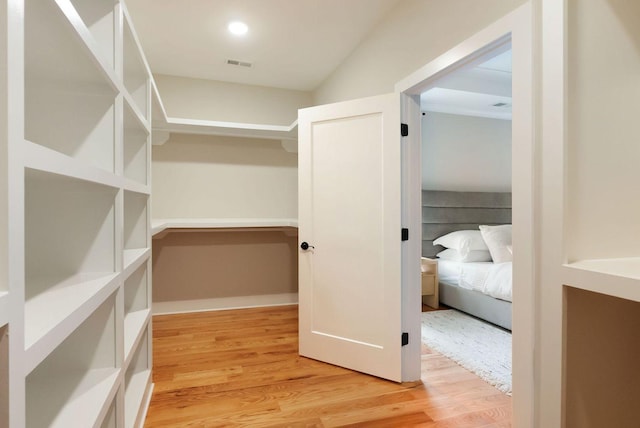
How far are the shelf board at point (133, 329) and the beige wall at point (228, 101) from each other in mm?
2323

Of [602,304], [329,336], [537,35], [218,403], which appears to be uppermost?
[537,35]

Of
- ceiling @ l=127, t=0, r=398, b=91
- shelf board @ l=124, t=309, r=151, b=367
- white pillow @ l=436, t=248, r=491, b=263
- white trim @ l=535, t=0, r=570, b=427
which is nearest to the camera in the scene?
white trim @ l=535, t=0, r=570, b=427

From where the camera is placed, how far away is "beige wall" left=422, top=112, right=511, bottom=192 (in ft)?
13.8

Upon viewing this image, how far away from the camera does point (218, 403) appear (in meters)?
1.91

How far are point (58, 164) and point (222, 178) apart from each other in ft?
9.59

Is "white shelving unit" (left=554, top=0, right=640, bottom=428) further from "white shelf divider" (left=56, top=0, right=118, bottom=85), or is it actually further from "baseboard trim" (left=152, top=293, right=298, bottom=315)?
"baseboard trim" (left=152, top=293, right=298, bottom=315)

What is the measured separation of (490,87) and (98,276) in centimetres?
355

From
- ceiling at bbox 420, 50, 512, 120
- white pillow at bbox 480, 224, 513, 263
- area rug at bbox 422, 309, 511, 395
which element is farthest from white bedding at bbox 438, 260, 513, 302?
ceiling at bbox 420, 50, 512, 120

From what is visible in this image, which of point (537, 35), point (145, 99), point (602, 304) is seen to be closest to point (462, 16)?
point (537, 35)

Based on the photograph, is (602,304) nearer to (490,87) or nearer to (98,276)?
(98,276)

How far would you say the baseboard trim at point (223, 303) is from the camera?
3.50m

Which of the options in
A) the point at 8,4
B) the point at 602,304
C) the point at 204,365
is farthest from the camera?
the point at 204,365

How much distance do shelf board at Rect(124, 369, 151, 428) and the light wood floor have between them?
0.15 meters

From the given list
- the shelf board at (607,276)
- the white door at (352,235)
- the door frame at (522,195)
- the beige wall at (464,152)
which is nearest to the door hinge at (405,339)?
the white door at (352,235)
